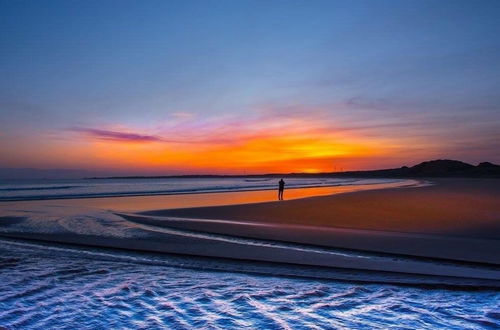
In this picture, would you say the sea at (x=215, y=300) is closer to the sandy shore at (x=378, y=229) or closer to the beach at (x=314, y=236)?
the beach at (x=314, y=236)

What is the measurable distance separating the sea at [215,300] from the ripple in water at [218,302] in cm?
1

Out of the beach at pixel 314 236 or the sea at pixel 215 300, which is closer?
the sea at pixel 215 300

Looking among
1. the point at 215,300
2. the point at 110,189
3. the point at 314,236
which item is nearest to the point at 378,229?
the point at 314,236

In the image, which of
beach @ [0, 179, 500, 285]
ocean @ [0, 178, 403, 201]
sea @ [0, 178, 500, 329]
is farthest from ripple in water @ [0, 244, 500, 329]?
ocean @ [0, 178, 403, 201]

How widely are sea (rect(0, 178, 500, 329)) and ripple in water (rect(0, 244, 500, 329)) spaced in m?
0.01

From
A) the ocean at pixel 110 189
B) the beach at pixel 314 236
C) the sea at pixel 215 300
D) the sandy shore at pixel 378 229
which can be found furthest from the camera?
the ocean at pixel 110 189

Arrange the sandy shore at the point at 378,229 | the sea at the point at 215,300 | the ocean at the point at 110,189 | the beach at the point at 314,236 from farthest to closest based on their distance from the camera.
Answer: the ocean at the point at 110,189, the sandy shore at the point at 378,229, the beach at the point at 314,236, the sea at the point at 215,300

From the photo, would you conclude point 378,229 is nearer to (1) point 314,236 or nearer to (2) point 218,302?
(1) point 314,236

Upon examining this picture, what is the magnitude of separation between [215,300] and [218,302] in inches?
4.4

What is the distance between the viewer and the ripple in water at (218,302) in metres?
5.15

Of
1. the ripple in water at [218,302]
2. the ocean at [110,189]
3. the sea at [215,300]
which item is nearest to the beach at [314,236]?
the sea at [215,300]

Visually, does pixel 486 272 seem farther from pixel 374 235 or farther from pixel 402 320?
pixel 374 235

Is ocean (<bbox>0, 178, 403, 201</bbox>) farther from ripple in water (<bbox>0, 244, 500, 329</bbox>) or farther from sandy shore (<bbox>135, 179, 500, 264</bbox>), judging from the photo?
ripple in water (<bbox>0, 244, 500, 329</bbox>)

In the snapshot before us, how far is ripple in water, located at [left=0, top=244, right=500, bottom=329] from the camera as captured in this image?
5148 millimetres
